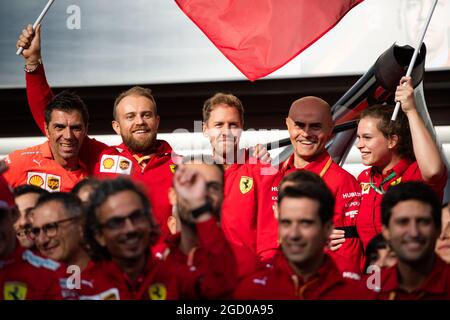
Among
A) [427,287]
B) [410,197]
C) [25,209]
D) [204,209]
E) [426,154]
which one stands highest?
[426,154]

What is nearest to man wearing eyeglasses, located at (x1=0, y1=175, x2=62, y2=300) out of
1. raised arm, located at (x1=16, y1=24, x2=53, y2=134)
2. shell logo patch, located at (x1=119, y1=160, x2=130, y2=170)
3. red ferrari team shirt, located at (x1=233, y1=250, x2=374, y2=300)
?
red ferrari team shirt, located at (x1=233, y1=250, x2=374, y2=300)

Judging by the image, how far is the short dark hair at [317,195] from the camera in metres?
4.36

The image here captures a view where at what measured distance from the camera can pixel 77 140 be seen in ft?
20.5

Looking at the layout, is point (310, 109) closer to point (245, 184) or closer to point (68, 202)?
point (245, 184)

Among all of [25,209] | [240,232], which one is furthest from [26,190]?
[240,232]

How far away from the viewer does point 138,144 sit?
20.3ft

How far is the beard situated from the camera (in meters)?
6.18

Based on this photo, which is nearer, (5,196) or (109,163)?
(5,196)

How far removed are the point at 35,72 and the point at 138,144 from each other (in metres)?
0.93

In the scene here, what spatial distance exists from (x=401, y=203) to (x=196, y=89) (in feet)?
17.5

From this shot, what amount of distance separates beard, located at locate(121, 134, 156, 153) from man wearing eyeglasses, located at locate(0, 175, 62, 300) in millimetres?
1705

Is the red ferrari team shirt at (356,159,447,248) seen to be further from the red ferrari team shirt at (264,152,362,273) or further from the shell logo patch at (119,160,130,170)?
the shell logo patch at (119,160,130,170)

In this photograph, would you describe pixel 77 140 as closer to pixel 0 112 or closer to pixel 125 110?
pixel 125 110

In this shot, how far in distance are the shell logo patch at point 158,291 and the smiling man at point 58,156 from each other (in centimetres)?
208
